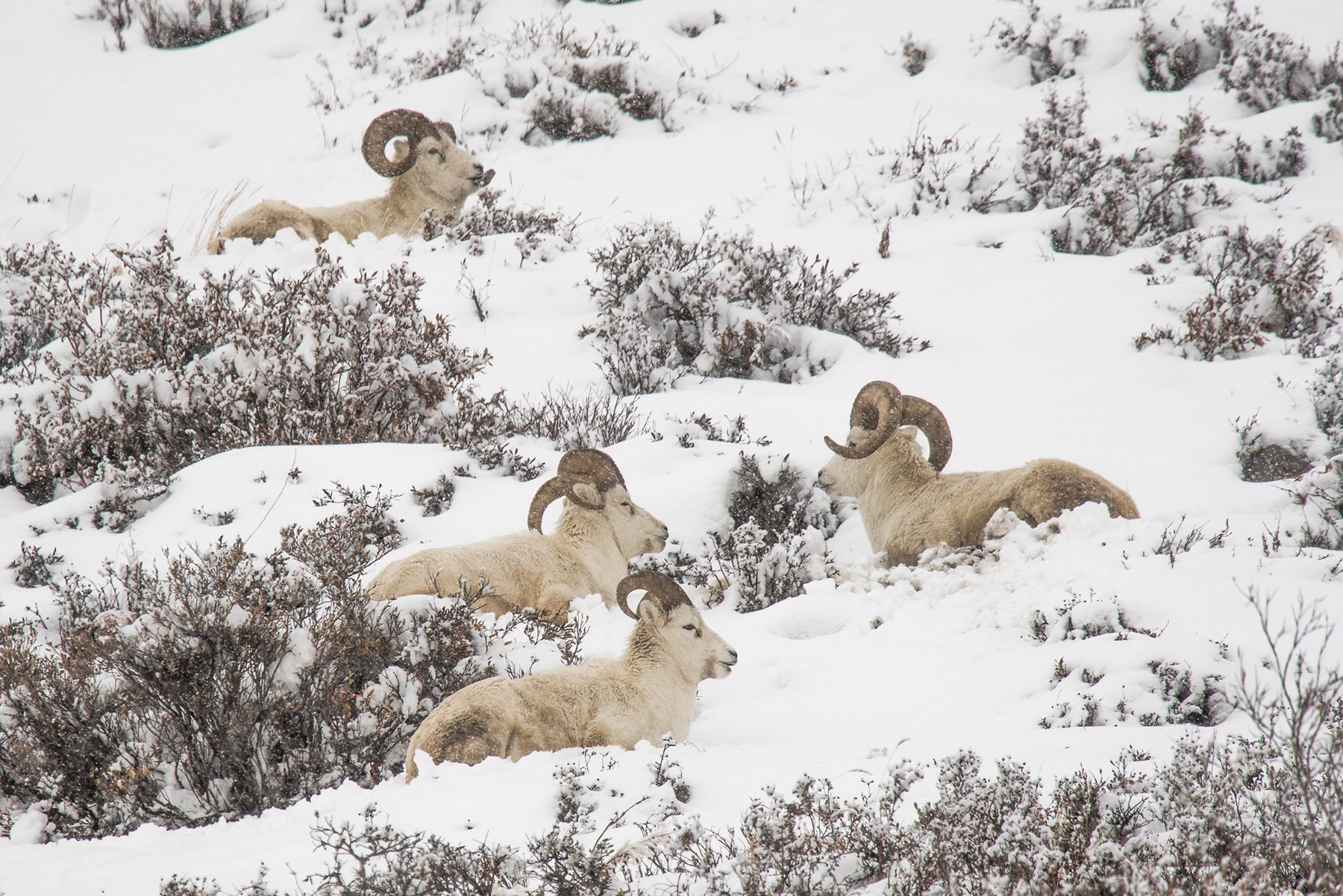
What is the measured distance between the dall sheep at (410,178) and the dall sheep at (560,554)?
262 inches

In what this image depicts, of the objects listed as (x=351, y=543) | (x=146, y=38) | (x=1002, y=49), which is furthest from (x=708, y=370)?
(x=146, y=38)

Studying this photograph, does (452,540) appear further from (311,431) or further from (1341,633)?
(1341,633)

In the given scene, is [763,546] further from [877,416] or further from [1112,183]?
[1112,183]

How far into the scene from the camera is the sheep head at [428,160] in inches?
444

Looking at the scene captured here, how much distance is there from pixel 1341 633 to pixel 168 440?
8.21 meters

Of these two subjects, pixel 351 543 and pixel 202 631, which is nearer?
pixel 202 631

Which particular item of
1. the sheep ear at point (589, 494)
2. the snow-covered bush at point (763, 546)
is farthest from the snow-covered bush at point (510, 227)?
the sheep ear at point (589, 494)

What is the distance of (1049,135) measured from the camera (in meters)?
12.7

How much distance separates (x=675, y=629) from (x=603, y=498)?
1618mm

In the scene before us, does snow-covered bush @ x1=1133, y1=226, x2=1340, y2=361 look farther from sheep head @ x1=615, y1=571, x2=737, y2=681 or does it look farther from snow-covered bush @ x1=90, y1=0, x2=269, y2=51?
snow-covered bush @ x1=90, y1=0, x2=269, y2=51

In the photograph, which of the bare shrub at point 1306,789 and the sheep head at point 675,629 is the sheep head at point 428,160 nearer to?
the sheep head at point 675,629

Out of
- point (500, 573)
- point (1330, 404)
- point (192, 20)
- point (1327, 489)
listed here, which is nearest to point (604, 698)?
point (500, 573)

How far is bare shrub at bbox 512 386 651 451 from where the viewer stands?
7910mm

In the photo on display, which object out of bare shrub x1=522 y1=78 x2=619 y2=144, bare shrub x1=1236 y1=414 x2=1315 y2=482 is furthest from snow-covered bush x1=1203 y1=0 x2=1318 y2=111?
bare shrub x1=522 y1=78 x2=619 y2=144
